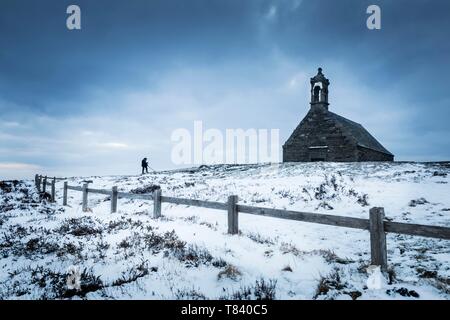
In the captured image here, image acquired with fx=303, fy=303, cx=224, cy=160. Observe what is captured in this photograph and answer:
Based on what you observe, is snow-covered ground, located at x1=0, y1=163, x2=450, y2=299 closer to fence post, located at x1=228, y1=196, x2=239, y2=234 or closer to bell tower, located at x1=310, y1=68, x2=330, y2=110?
fence post, located at x1=228, y1=196, x2=239, y2=234

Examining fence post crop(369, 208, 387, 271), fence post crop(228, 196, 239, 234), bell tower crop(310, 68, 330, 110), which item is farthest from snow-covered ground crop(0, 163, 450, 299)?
bell tower crop(310, 68, 330, 110)

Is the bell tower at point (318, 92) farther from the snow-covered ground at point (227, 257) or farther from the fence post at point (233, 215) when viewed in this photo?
the fence post at point (233, 215)

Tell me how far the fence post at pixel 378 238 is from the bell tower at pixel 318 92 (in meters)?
27.0

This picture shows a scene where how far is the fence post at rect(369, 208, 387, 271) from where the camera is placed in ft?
16.5

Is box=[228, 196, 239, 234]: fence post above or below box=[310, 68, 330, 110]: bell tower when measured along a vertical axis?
below

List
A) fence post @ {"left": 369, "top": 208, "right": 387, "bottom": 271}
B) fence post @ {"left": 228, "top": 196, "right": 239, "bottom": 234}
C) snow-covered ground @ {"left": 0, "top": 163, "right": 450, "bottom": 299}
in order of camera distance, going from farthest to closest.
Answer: fence post @ {"left": 228, "top": 196, "right": 239, "bottom": 234} < fence post @ {"left": 369, "top": 208, "right": 387, "bottom": 271} < snow-covered ground @ {"left": 0, "top": 163, "right": 450, "bottom": 299}

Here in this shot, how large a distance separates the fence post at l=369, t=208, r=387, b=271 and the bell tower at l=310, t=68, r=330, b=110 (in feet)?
88.6

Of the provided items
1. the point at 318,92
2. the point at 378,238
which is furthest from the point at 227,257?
the point at 318,92

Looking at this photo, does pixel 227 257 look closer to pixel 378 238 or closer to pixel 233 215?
pixel 233 215

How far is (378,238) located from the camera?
5059mm

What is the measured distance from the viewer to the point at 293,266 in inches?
222

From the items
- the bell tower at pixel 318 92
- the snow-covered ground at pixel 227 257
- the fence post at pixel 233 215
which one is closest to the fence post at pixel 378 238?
the snow-covered ground at pixel 227 257
